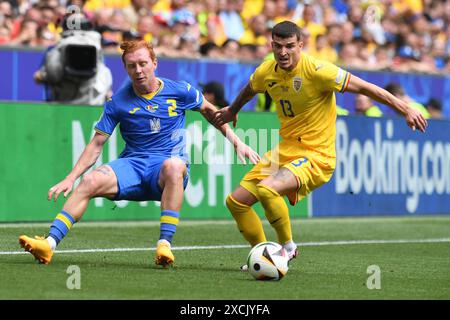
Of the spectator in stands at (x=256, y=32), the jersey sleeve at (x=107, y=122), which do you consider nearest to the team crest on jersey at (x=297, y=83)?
the jersey sleeve at (x=107, y=122)

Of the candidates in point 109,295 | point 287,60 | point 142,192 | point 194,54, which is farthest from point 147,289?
point 194,54

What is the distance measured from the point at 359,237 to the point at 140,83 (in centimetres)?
485

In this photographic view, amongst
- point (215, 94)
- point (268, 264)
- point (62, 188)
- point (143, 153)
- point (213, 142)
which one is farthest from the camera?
point (215, 94)

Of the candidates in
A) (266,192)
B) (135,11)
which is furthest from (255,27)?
(266,192)

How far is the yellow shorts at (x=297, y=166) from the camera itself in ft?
30.4

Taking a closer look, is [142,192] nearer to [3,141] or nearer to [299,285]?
[299,285]

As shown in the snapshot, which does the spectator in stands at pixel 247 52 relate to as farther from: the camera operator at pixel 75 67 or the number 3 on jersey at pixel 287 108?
the number 3 on jersey at pixel 287 108

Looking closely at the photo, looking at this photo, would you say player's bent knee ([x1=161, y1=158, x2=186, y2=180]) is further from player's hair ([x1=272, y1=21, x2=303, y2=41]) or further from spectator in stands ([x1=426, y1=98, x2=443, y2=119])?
spectator in stands ([x1=426, y1=98, x2=443, y2=119])

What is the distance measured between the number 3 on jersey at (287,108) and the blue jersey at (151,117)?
2.56 feet

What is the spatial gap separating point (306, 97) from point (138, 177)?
5.11 feet

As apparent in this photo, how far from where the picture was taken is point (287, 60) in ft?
30.3

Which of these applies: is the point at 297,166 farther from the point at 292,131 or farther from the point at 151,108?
the point at 151,108

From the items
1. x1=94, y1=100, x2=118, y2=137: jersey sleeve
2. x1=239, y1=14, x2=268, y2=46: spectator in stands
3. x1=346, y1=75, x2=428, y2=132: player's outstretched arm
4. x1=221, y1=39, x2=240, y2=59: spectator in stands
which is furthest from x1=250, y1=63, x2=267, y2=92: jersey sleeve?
x1=239, y1=14, x2=268, y2=46: spectator in stands

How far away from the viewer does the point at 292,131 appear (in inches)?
376
